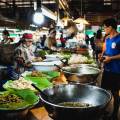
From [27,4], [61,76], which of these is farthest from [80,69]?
[27,4]

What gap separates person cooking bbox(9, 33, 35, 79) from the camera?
691 cm

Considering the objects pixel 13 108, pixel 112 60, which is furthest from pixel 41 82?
pixel 112 60

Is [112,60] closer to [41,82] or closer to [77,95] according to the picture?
[41,82]

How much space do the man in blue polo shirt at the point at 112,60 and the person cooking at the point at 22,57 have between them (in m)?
2.16

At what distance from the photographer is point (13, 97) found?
2.67 meters

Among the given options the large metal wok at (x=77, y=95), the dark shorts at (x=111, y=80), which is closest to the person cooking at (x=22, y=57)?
the dark shorts at (x=111, y=80)

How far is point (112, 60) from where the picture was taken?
17.8ft

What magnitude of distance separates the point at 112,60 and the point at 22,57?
2.76 meters

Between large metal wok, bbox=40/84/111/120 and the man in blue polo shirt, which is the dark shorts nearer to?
the man in blue polo shirt

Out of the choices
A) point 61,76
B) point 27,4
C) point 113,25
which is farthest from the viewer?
point 27,4

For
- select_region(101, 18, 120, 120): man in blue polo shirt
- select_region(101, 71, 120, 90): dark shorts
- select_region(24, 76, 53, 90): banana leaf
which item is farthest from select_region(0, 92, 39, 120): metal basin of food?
select_region(101, 71, 120, 90): dark shorts

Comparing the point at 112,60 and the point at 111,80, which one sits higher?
the point at 112,60

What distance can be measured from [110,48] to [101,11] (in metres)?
14.5

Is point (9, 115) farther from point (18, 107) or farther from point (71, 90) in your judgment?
point (71, 90)
